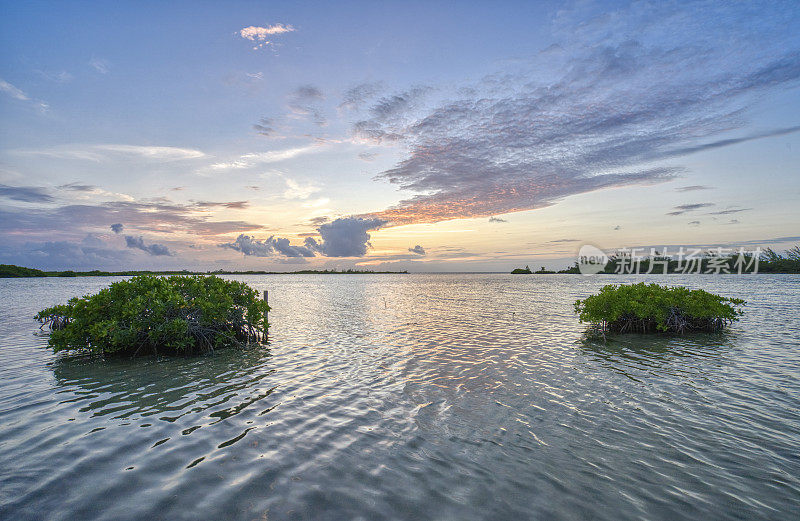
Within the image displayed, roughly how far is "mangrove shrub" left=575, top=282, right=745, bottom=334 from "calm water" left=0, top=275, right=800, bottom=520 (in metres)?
5.38

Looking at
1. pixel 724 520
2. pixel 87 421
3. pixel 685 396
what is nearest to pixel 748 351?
pixel 685 396

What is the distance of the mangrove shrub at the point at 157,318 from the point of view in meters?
15.3

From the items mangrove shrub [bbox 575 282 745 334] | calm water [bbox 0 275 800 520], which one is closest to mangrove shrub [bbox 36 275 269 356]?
calm water [bbox 0 275 800 520]

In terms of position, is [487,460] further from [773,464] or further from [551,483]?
[773,464]

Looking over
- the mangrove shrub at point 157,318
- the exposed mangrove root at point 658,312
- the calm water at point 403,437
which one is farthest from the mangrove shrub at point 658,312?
the mangrove shrub at point 157,318

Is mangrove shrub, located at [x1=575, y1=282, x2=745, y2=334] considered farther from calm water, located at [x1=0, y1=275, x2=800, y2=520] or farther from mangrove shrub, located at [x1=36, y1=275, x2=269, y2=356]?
mangrove shrub, located at [x1=36, y1=275, x2=269, y2=356]

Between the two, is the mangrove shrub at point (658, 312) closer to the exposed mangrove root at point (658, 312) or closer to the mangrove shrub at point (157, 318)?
the exposed mangrove root at point (658, 312)

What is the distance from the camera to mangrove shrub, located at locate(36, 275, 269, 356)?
50.3ft

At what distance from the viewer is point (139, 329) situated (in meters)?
15.6

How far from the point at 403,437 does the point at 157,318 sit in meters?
13.1

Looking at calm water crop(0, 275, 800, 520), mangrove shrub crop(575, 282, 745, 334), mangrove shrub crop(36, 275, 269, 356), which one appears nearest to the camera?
calm water crop(0, 275, 800, 520)

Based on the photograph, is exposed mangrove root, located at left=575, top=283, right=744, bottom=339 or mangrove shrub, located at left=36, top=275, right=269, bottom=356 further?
exposed mangrove root, located at left=575, top=283, right=744, bottom=339

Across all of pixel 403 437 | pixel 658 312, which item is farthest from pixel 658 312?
pixel 403 437

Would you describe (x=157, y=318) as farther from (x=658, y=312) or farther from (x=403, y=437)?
(x=658, y=312)
